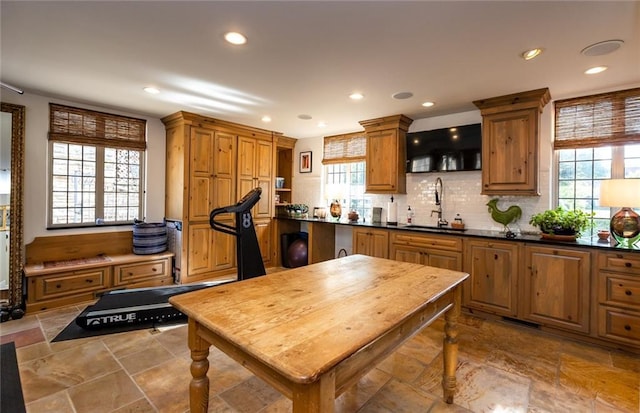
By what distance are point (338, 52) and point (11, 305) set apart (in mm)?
4269

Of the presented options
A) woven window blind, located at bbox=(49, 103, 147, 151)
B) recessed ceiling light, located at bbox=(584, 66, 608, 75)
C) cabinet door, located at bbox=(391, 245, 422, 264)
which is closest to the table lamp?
recessed ceiling light, located at bbox=(584, 66, 608, 75)

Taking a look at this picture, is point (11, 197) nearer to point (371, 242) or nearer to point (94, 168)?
point (94, 168)

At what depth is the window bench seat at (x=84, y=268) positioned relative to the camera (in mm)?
3326

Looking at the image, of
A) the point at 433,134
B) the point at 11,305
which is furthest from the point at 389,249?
the point at 11,305

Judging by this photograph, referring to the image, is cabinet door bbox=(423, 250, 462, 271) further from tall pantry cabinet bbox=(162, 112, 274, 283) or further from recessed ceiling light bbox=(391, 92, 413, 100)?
tall pantry cabinet bbox=(162, 112, 274, 283)

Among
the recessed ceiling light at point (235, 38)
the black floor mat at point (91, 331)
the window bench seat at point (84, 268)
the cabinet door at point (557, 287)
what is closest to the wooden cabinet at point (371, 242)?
the cabinet door at point (557, 287)

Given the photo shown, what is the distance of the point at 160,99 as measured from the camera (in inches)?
142

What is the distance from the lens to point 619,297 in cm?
260

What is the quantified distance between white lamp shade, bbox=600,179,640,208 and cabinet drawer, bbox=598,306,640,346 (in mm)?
930

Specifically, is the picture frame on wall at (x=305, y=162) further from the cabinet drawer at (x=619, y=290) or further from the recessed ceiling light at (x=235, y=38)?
the cabinet drawer at (x=619, y=290)

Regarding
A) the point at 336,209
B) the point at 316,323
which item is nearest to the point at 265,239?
the point at 336,209

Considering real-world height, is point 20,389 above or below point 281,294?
below

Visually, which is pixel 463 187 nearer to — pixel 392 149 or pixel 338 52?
pixel 392 149

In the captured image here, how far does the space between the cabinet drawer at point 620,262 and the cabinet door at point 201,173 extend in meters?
4.57
